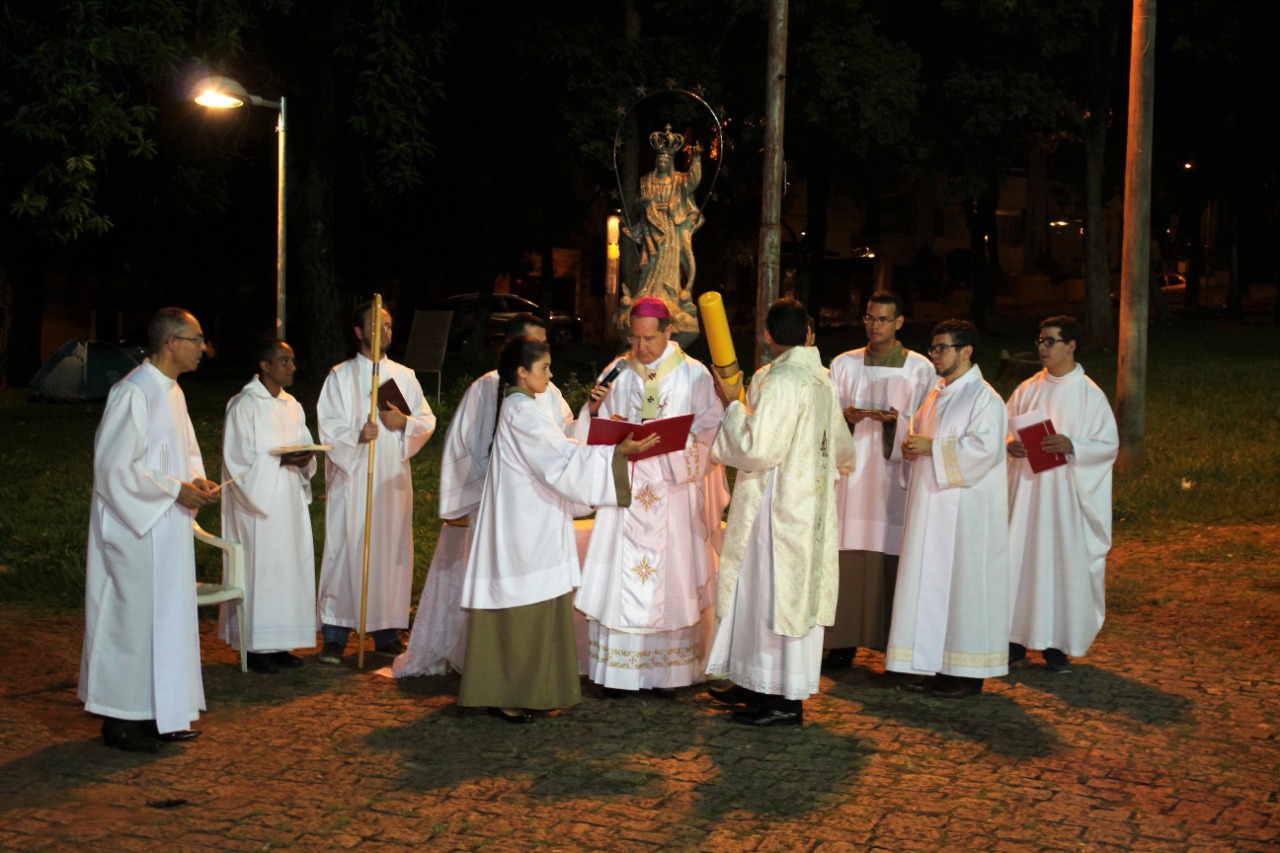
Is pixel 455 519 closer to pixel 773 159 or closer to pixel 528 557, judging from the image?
pixel 528 557

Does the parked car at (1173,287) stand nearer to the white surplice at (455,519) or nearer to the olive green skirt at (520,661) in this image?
Result: the white surplice at (455,519)

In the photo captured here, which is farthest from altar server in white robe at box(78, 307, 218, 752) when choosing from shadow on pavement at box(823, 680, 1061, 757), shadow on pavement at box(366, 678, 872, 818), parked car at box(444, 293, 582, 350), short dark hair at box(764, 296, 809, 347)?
parked car at box(444, 293, 582, 350)

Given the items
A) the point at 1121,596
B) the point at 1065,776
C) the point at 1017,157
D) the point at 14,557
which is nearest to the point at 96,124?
the point at 14,557

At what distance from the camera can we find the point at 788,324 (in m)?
7.20

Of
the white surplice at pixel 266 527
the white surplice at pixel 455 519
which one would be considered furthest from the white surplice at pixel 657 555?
the white surplice at pixel 266 527

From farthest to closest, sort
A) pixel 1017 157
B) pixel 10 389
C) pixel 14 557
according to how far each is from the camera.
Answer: pixel 1017 157 → pixel 10 389 → pixel 14 557

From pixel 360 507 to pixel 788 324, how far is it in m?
2.95

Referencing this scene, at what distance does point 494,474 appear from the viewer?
7.26m

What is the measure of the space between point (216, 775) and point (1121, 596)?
22.0ft

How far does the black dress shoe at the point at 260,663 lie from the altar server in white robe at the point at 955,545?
3.34 meters

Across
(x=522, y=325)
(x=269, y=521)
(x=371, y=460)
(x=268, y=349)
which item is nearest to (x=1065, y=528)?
(x=522, y=325)

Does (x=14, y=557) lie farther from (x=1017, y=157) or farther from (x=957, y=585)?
(x=1017, y=157)

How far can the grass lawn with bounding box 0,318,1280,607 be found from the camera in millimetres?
11766

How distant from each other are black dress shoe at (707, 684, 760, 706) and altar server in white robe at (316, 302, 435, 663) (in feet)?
6.68
